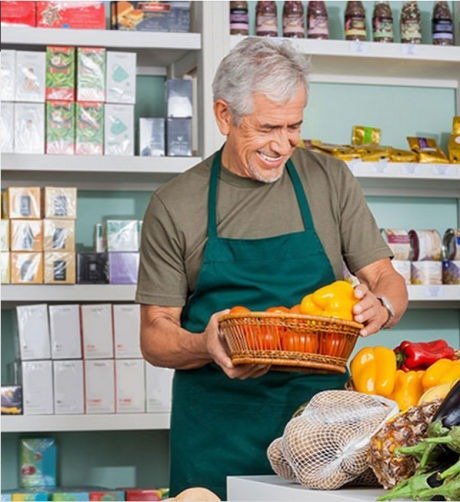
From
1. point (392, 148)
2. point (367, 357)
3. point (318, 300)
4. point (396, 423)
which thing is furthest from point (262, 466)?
point (392, 148)

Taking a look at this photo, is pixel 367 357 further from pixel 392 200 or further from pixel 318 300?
pixel 392 200

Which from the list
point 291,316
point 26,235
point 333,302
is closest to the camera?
point 291,316

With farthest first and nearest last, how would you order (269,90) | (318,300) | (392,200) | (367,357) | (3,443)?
(392,200), (3,443), (269,90), (318,300), (367,357)

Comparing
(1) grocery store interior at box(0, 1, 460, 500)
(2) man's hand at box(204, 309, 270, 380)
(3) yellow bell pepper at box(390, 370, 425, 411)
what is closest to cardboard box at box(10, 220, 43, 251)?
(1) grocery store interior at box(0, 1, 460, 500)

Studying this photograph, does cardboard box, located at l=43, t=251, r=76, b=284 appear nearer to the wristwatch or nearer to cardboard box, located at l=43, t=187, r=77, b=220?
cardboard box, located at l=43, t=187, r=77, b=220

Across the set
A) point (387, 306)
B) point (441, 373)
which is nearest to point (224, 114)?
point (387, 306)

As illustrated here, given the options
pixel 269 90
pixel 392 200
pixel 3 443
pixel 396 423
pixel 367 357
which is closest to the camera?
pixel 396 423

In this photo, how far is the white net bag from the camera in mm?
1468

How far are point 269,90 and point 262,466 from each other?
763mm

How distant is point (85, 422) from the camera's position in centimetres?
342

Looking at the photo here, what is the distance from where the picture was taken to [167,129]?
3521mm

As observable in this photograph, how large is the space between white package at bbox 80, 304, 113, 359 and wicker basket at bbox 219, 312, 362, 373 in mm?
1535

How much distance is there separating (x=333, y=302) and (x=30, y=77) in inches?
68.7

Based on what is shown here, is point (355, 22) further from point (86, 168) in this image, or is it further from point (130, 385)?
point (130, 385)
